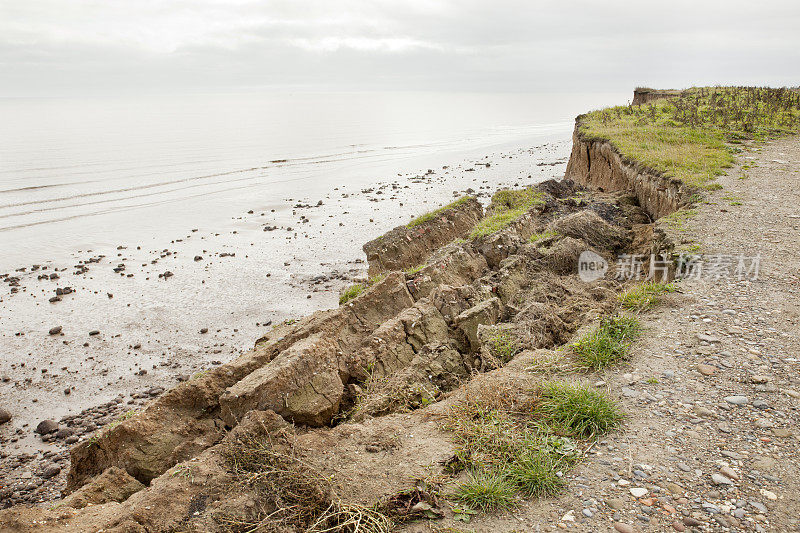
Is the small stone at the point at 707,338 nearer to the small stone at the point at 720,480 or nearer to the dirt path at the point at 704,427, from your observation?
the dirt path at the point at 704,427

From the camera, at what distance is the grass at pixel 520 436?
5.14 meters

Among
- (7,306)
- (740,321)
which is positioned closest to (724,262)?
(740,321)

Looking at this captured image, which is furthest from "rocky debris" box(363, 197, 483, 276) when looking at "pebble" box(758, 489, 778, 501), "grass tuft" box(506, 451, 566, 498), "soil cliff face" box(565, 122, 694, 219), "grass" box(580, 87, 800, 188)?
"pebble" box(758, 489, 778, 501)

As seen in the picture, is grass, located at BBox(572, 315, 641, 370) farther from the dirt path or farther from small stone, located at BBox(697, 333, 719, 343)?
small stone, located at BBox(697, 333, 719, 343)

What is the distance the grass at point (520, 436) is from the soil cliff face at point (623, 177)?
10.8 meters

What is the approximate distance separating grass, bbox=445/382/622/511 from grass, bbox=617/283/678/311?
9.92 feet

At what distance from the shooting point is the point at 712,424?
5.77 m

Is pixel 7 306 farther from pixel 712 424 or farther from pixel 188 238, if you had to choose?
pixel 712 424

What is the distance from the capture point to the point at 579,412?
6117 mm

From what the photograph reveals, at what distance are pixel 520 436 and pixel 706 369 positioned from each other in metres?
2.98

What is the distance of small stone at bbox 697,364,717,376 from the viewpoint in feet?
21.9

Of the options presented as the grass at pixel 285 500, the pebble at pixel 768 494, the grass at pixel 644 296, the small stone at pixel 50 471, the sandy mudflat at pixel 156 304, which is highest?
the grass at pixel 644 296

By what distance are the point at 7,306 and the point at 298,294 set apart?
1063 cm

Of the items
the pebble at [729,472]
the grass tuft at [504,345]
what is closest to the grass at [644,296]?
the grass tuft at [504,345]
